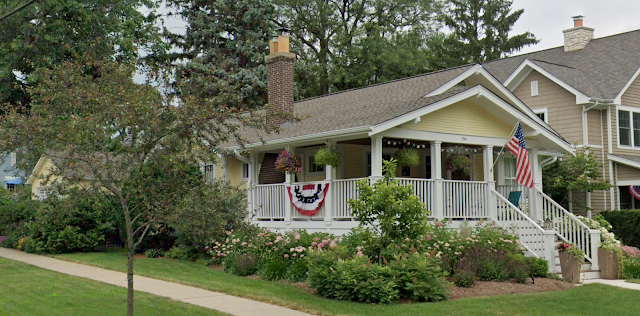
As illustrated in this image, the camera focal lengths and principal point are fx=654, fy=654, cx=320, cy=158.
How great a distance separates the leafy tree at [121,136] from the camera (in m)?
8.25

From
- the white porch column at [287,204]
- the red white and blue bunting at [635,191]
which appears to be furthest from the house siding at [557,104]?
the white porch column at [287,204]

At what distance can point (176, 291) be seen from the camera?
12250 millimetres

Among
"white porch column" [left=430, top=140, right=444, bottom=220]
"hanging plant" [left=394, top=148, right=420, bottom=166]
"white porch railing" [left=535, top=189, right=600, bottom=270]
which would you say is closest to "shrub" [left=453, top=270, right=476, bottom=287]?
"white porch column" [left=430, top=140, right=444, bottom=220]

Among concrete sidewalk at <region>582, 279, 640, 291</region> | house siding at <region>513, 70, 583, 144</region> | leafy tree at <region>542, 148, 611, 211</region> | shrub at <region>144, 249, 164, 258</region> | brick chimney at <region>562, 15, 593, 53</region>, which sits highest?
brick chimney at <region>562, 15, 593, 53</region>

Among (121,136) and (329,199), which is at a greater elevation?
(121,136)

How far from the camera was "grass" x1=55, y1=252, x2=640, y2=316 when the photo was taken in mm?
10586

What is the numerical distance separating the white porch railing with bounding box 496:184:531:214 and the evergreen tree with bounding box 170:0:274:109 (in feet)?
54.9

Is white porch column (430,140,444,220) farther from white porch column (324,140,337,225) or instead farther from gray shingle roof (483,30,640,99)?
gray shingle roof (483,30,640,99)

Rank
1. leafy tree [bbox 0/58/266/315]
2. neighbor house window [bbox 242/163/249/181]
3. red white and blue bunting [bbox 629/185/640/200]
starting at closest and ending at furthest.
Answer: leafy tree [bbox 0/58/266/315] < neighbor house window [bbox 242/163/249/181] < red white and blue bunting [bbox 629/185/640/200]

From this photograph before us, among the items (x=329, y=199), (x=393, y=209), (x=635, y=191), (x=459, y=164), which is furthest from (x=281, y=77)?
(x=635, y=191)

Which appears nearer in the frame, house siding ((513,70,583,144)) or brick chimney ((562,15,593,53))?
house siding ((513,70,583,144))

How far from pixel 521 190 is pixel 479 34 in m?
30.3

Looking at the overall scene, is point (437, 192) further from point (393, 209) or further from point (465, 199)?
point (393, 209)

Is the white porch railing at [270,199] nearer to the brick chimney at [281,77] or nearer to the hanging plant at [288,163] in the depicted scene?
the hanging plant at [288,163]
